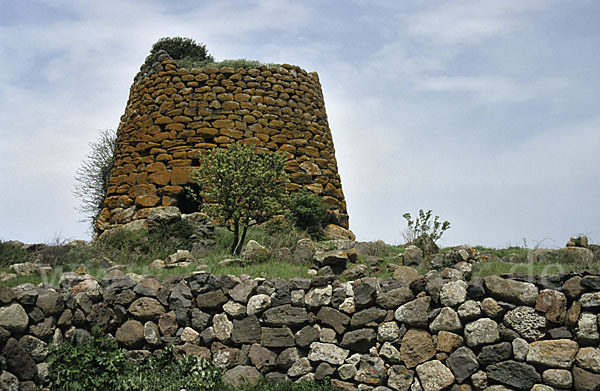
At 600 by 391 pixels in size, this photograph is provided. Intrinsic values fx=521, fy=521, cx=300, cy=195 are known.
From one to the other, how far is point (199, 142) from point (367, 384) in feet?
25.1

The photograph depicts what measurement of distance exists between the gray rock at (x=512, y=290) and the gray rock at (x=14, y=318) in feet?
17.4

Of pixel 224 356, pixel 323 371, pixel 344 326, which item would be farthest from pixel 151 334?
pixel 344 326

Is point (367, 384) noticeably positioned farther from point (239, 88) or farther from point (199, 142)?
point (239, 88)

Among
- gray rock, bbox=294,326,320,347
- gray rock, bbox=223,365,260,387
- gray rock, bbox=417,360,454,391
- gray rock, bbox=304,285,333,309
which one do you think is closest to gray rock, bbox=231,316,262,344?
gray rock, bbox=223,365,260,387

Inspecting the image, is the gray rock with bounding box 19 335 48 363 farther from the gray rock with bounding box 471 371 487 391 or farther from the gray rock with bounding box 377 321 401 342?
the gray rock with bounding box 471 371 487 391

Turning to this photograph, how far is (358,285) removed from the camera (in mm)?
6453

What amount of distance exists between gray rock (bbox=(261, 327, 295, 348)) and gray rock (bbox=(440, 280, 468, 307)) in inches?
75.0

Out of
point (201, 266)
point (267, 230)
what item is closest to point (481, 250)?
point (267, 230)

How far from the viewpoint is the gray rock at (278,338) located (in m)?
6.49

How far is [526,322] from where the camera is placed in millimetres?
5656

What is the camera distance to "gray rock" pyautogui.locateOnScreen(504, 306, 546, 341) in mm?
5625

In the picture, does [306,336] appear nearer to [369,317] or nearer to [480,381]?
[369,317]

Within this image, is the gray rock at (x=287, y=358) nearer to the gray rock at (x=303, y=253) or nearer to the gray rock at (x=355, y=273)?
the gray rock at (x=355, y=273)

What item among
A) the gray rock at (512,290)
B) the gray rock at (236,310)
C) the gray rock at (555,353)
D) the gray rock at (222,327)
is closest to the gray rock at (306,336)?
the gray rock at (236,310)
